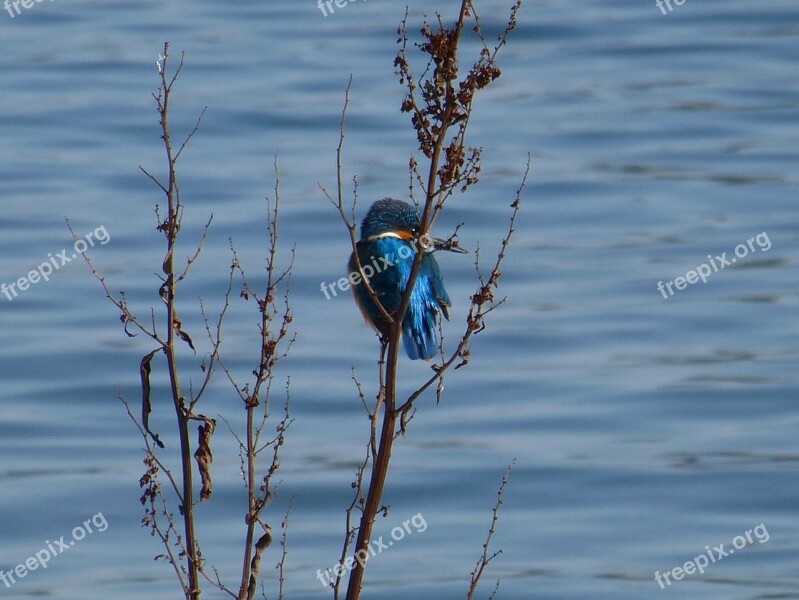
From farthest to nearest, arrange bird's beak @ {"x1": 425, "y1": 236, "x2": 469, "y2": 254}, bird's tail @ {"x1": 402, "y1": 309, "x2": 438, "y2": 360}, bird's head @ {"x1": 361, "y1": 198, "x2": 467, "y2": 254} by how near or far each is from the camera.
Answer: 1. bird's head @ {"x1": 361, "y1": 198, "x2": 467, "y2": 254}
2. bird's tail @ {"x1": 402, "y1": 309, "x2": 438, "y2": 360}
3. bird's beak @ {"x1": 425, "y1": 236, "x2": 469, "y2": 254}

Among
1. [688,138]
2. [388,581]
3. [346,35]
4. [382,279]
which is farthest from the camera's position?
[346,35]

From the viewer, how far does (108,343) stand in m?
11.4

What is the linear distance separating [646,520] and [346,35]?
11535 mm

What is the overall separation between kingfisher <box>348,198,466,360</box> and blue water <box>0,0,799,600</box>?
0.41 metres

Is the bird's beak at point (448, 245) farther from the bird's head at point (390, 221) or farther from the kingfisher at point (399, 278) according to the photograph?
the bird's head at point (390, 221)

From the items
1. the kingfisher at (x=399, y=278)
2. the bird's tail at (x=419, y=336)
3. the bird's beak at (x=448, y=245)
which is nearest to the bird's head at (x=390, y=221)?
the kingfisher at (x=399, y=278)

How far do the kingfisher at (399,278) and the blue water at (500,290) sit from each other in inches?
16.3

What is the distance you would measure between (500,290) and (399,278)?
19.5 ft

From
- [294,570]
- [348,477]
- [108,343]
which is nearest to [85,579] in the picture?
[294,570]

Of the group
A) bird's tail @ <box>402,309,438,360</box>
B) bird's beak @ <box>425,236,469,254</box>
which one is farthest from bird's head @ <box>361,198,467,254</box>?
bird's beak @ <box>425,236,469,254</box>

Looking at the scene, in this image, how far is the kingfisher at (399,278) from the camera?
5.91 meters

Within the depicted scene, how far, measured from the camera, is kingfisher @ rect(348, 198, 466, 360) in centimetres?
591

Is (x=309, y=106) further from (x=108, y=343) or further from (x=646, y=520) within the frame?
(x=646, y=520)

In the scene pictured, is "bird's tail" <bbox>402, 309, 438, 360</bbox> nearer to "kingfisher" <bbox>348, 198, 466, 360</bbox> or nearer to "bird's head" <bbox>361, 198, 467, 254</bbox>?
"kingfisher" <bbox>348, 198, 466, 360</bbox>
